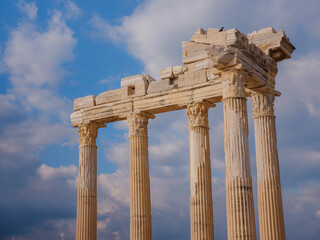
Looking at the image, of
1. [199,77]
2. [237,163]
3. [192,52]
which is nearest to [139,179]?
[199,77]

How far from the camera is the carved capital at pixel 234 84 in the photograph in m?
25.7

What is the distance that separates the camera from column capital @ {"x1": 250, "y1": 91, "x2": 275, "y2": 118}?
29.8 m

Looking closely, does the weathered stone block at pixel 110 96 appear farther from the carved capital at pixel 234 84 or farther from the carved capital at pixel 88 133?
the carved capital at pixel 234 84

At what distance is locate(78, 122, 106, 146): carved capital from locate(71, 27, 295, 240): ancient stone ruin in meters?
0.08

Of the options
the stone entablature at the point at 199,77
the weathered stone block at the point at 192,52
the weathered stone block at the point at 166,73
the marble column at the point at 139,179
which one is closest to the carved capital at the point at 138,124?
the marble column at the point at 139,179

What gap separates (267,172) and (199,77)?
8.17m

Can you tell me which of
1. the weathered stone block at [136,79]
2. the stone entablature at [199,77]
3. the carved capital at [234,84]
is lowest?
the carved capital at [234,84]

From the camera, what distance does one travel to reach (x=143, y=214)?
112 ft

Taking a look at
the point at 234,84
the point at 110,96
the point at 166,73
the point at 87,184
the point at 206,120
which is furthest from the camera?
the point at 110,96

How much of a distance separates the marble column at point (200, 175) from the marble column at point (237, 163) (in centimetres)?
692

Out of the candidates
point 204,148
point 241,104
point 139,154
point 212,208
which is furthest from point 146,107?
point 241,104

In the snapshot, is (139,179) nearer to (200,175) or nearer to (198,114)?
(200,175)

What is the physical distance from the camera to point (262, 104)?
2983 cm

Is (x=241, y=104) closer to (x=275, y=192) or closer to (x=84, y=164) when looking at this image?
(x=275, y=192)
